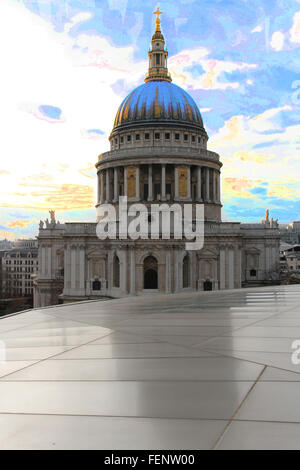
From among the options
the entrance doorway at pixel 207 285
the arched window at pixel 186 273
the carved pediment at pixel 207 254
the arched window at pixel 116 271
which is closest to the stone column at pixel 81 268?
the arched window at pixel 116 271

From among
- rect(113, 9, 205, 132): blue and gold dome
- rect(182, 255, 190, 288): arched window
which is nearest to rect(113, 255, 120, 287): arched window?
rect(182, 255, 190, 288): arched window

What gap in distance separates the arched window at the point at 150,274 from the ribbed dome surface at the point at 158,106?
26.0 m

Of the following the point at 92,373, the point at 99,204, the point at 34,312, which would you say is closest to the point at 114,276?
the point at 99,204

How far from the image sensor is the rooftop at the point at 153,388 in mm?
5688

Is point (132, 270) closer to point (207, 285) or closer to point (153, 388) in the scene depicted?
point (207, 285)

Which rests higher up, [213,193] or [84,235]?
[213,193]

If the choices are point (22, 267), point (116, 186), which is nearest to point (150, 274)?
point (116, 186)

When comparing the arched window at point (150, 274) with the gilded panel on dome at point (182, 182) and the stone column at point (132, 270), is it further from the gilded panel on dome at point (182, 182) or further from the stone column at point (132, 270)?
the gilded panel on dome at point (182, 182)

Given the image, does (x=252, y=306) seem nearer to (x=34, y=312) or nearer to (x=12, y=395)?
(x=34, y=312)

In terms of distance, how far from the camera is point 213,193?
78188mm

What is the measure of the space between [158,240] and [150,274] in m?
4.40

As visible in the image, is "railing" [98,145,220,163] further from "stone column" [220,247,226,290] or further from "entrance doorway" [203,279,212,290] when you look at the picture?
"entrance doorway" [203,279,212,290]

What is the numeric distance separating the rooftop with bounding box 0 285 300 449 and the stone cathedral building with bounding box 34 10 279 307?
48.5 m
